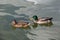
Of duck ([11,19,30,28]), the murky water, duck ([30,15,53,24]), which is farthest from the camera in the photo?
duck ([30,15,53,24])

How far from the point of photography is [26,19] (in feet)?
53.3

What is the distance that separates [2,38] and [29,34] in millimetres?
1303

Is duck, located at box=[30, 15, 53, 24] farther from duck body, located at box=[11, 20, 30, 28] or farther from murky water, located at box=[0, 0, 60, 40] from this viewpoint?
duck body, located at box=[11, 20, 30, 28]

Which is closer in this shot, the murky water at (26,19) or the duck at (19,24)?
the murky water at (26,19)

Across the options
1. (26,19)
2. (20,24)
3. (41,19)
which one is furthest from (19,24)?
(41,19)

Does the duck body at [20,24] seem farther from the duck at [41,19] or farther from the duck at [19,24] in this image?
the duck at [41,19]

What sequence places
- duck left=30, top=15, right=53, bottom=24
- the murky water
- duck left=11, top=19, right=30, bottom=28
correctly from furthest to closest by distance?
duck left=30, top=15, right=53, bottom=24, duck left=11, top=19, right=30, bottom=28, the murky water

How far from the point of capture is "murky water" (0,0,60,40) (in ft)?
45.6


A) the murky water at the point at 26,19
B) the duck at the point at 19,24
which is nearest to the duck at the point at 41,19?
the murky water at the point at 26,19

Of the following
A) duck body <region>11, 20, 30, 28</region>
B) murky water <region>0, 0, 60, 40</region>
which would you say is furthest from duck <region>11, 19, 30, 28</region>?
murky water <region>0, 0, 60, 40</region>

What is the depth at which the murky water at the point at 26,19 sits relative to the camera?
13.9 m

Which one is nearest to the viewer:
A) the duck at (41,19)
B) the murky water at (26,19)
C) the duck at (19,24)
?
the murky water at (26,19)

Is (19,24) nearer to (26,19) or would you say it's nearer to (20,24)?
(20,24)

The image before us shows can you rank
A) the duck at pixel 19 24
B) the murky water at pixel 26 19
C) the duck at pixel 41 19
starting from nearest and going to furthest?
the murky water at pixel 26 19 < the duck at pixel 19 24 < the duck at pixel 41 19
